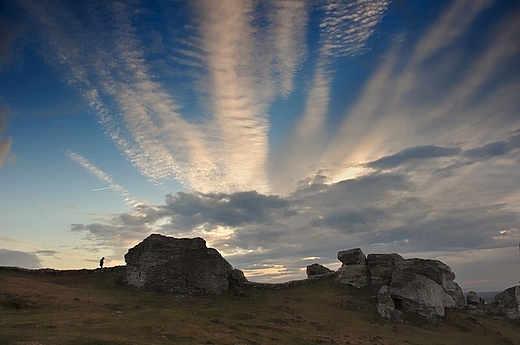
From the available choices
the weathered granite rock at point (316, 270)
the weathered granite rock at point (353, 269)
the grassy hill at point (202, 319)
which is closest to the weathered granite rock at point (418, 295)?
the grassy hill at point (202, 319)

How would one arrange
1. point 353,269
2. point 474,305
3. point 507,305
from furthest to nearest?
point 474,305 < point 507,305 < point 353,269

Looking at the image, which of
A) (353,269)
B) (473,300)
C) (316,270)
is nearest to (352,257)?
(353,269)

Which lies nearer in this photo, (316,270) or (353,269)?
(353,269)

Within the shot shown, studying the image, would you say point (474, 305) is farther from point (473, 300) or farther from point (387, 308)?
point (387, 308)

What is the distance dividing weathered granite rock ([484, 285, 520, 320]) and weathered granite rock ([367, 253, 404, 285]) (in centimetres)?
2046

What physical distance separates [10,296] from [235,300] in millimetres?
24643

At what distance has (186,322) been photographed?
103 feet

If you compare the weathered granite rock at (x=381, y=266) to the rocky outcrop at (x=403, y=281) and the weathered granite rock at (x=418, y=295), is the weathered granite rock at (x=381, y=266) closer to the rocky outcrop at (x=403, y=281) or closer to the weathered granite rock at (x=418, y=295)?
the rocky outcrop at (x=403, y=281)

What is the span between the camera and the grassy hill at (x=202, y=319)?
25281 millimetres

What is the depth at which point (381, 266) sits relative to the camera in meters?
53.6

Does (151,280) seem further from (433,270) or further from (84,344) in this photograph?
(433,270)

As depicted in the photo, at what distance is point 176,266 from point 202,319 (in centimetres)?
Answer: 1400

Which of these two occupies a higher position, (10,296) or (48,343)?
(10,296)

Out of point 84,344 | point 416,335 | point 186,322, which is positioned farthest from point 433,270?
point 84,344
